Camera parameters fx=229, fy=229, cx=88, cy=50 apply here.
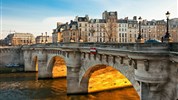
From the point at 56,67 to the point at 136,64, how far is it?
123ft

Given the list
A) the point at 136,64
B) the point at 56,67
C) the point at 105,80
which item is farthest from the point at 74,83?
the point at 56,67

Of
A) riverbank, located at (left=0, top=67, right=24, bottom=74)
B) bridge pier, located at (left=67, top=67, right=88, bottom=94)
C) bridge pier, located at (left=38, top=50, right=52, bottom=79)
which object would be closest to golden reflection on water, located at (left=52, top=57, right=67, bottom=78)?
bridge pier, located at (left=38, top=50, right=52, bottom=79)

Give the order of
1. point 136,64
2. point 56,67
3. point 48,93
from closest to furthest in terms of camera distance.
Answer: point 136,64
point 48,93
point 56,67

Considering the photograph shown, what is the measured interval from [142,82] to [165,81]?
6.18 ft

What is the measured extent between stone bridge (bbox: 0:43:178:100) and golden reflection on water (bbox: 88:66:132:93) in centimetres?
116

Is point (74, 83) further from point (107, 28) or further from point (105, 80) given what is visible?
point (107, 28)

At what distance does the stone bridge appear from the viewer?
16219mm

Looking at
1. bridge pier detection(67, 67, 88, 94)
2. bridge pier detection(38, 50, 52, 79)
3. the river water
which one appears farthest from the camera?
bridge pier detection(38, 50, 52, 79)

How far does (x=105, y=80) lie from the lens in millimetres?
37719

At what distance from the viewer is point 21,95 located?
37.7 metres

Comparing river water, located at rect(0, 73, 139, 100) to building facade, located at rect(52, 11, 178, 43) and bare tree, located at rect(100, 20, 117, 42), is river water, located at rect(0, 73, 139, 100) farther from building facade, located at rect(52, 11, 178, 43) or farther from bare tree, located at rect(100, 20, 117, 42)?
bare tree, located at rect(100, 20, 117, 42)

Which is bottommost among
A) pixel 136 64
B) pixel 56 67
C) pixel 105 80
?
pixel 105 80

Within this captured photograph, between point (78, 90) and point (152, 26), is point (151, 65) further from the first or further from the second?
point (152, 26)

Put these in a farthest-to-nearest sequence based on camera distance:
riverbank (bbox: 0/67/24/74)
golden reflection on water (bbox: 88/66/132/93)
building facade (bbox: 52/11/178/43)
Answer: building facade (bbox: 52/11/178/43) → riverbank (bbox: 0/67/24/74) → golden reflection on water (bbox: 88/66/132/93)
